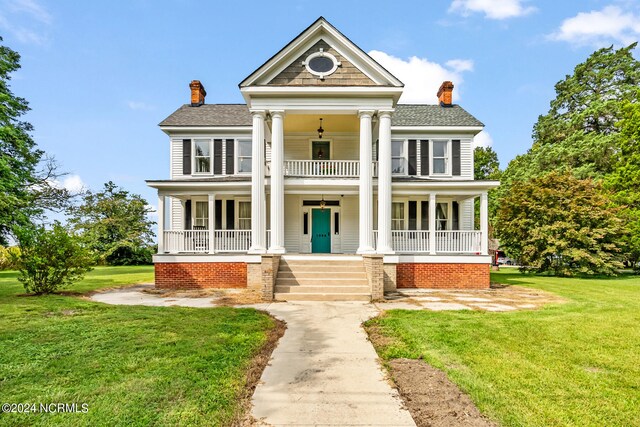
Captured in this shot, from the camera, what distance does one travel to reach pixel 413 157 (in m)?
17.3

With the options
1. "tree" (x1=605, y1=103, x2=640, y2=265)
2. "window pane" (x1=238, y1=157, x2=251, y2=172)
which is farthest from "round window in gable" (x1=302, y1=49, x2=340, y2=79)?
"tree" (x1=605, y1=103, x2=640, y2=265)

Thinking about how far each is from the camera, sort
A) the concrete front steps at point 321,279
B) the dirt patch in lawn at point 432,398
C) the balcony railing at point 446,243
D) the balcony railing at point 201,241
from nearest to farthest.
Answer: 1. the dirt patch in lawn at point 432,398
2. the concrete front steps at point 321,279
3. the balcony railing at point 201,241
4. the balcony railing at point 446,243

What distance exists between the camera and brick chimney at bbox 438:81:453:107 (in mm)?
19734

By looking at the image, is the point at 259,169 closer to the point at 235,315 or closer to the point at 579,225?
the point at 235,315

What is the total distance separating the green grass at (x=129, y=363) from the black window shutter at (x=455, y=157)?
13.1 m

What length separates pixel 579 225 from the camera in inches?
760

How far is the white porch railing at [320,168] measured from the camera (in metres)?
14.5

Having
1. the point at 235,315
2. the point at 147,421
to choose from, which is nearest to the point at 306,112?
the point at 235,315

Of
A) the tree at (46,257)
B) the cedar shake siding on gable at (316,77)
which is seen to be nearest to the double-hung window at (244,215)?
the cedar shake siding on gable at (316,77)

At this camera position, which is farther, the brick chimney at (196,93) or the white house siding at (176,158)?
the brick chimney at (196,93)

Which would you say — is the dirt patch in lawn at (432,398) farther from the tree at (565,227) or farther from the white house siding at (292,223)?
the tree at (565,227)

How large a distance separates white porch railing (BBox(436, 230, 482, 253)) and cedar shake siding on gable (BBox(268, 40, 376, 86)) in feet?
23.0

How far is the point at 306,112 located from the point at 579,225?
55.3ft

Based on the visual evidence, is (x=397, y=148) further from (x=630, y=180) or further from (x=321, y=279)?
(x=630, y=180)
